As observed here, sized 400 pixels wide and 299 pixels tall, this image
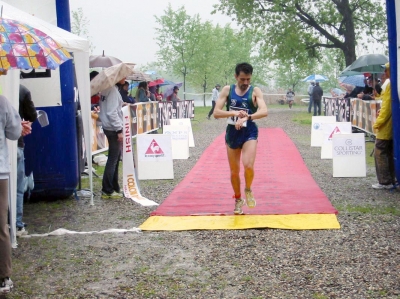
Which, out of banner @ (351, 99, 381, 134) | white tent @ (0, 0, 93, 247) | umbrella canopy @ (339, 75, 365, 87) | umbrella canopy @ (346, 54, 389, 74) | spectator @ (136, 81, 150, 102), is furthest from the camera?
umbrella canopy @ (339, 75, 365, 87)

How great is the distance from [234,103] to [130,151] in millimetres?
2462

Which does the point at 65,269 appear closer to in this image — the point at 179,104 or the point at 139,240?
the point at 139,240

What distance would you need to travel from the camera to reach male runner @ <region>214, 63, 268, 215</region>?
824 centimetres

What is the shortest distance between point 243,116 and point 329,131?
7358 millimetres

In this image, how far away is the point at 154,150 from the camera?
40.5 ft

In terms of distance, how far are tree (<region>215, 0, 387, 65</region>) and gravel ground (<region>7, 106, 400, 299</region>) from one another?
34.5 metres

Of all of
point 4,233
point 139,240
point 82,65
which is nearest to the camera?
point 4,233

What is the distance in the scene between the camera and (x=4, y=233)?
17.4ft

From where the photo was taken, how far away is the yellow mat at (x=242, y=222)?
25.2ft

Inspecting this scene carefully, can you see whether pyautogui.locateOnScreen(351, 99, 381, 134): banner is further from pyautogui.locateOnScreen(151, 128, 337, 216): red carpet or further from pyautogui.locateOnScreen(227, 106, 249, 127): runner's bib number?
pyautogui.locateOnScreen(227, 106, 249, 127): runner's bib number

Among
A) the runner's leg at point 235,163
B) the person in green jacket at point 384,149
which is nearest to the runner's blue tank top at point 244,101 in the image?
the runner's leg at point 235,163

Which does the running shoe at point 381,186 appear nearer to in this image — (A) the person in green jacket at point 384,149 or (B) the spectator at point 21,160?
(A) the person in green jacket at point 384,149

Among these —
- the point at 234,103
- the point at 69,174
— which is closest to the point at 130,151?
the point at 69,174

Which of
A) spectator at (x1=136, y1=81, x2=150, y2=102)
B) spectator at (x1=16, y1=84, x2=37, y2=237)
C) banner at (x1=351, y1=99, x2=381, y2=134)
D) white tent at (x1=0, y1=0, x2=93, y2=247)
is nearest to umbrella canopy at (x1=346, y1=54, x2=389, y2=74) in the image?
banner at (x1=351, y1=99, x2=381, y2=134)
